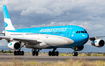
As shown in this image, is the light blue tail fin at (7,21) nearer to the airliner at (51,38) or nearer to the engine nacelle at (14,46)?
the airliner at (51,38)

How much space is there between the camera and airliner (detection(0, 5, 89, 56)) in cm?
3350

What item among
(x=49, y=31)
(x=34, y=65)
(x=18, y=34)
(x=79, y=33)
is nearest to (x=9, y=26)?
(x=18, y=34)

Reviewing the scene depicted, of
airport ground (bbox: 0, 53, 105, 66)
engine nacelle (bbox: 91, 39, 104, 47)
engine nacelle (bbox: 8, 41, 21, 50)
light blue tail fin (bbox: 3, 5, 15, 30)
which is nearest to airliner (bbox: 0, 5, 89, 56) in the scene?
engine nacelle (bbox: 8, 41, 21, 50)

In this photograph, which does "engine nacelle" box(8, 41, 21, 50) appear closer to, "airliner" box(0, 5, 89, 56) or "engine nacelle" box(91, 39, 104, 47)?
"airliner" box(0, 5, 89, 56)

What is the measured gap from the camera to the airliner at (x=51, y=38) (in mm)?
33500

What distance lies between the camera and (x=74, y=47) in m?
35.1

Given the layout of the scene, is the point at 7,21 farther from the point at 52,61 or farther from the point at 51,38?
the point at 52,61

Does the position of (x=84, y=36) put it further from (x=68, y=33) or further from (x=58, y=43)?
(x=58, y=43)

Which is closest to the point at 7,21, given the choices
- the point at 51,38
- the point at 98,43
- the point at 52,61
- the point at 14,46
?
the point at 14,46

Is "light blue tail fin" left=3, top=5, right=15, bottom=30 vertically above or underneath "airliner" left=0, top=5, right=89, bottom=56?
above

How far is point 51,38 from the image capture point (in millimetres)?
36781

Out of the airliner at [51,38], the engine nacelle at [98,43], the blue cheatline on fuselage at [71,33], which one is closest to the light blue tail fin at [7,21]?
the airliner at [51,38]

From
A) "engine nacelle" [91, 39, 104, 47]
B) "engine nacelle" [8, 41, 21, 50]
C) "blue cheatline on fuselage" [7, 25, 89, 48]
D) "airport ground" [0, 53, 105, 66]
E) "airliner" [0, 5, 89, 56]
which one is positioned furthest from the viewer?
"engine nacelle" [91, 39, 104, 47]

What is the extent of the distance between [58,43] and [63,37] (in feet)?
5.13
